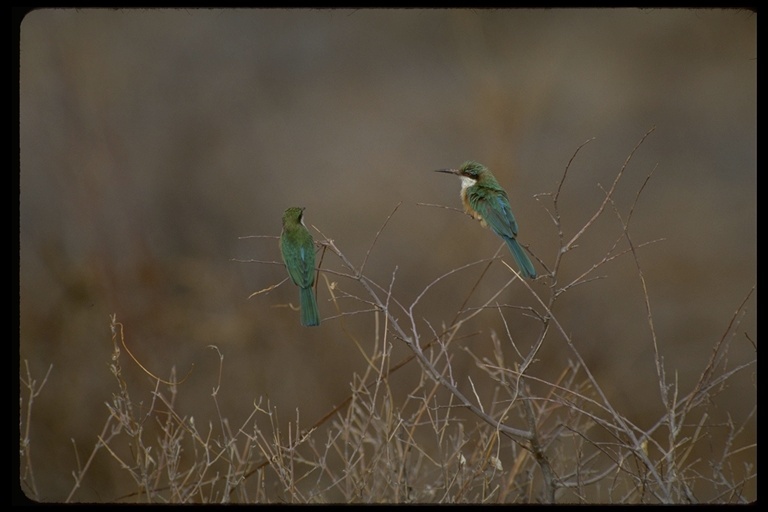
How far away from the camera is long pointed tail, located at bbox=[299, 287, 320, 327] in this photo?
2.52 metres

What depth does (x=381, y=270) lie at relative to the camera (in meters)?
4.92

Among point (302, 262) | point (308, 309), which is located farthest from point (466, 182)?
point (308, 309)

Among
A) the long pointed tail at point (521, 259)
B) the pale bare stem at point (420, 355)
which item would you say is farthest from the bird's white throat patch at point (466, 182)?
the pale bare stem at point (420, 355)

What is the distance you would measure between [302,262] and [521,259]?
80cm

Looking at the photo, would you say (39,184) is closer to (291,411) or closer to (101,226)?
(101,226)

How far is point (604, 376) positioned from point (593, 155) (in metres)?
1.57

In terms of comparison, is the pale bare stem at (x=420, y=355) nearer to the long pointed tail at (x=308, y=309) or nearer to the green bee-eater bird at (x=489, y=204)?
the long pointed tail at (x=308, y=309)

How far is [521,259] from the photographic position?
2752mm

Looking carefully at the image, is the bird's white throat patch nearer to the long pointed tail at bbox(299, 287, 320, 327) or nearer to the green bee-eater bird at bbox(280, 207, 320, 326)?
the green bee-eater bird at bbox(280, 207, 320, 326)

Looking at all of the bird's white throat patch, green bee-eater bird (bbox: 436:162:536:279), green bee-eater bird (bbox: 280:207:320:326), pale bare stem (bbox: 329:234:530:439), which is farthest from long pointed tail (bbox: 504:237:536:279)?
green bee-eater bird (bbox: 280:207:320:326)

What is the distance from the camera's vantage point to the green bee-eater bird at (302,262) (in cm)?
255

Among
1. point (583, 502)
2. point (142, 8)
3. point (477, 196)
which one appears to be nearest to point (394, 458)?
point (583, 502)
